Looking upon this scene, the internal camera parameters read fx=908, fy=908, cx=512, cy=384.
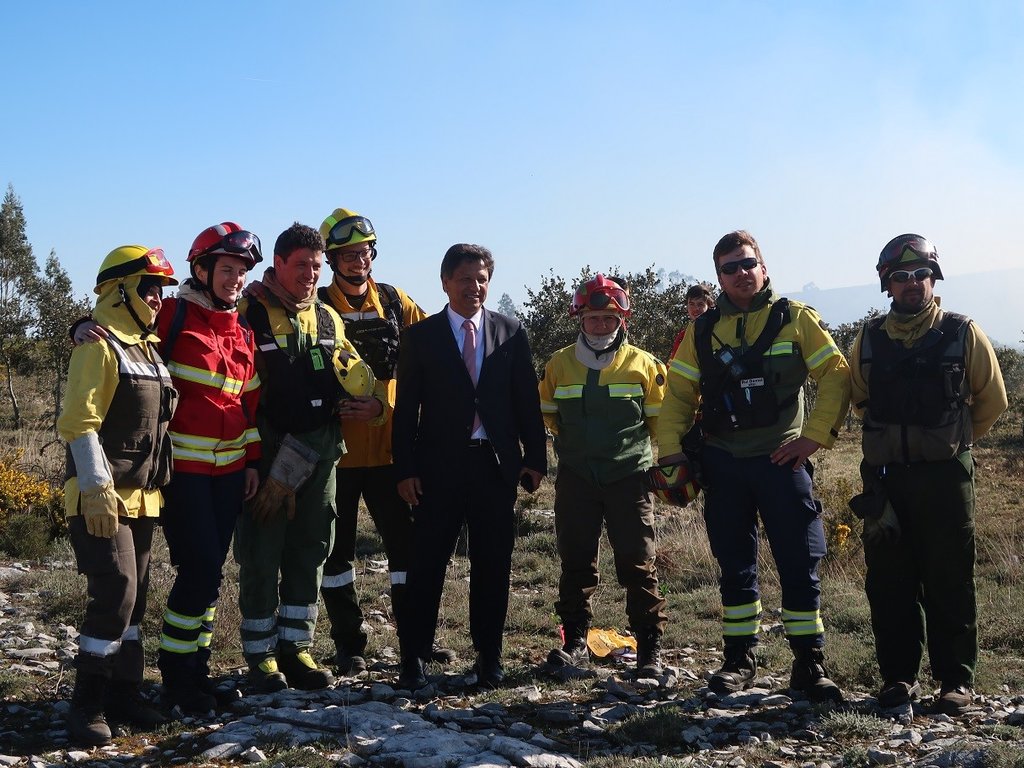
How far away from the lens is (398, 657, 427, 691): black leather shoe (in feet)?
18.2

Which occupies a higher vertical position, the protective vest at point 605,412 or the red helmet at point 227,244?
the red helmet at point 227,244

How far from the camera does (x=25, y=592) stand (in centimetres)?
819

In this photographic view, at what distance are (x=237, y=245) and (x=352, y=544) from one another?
2.27m

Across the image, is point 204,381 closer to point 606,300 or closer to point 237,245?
point 237,245

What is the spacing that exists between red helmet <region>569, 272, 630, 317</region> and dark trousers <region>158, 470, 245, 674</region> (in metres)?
2.44

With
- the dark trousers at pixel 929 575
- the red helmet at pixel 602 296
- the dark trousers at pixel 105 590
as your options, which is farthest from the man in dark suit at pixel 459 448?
the dark trousers at pixel 929 575

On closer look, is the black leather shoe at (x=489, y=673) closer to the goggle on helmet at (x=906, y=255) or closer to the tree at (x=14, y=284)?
the goggle on helmet at (x=906, y=255)

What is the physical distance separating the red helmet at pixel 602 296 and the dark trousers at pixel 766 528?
113 centimetres

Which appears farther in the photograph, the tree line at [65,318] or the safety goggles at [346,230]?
the tree line at [65,318]

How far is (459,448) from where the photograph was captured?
5.52 metres

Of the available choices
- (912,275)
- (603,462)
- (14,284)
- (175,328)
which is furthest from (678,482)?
(14,284)

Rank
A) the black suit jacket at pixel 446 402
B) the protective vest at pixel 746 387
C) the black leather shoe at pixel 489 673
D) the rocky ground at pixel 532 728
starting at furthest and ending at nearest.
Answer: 1. the black leather shoe at pixel 489 673
2. the black suit jacket at pixel 446 402
3. the protective vest at pixel 746 387
4. the rocky ground at pixel 532 728

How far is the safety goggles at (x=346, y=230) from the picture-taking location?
5.98m

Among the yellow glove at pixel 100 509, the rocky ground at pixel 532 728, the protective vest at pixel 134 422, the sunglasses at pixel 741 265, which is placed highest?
the sunglasses at pixel 741 265
